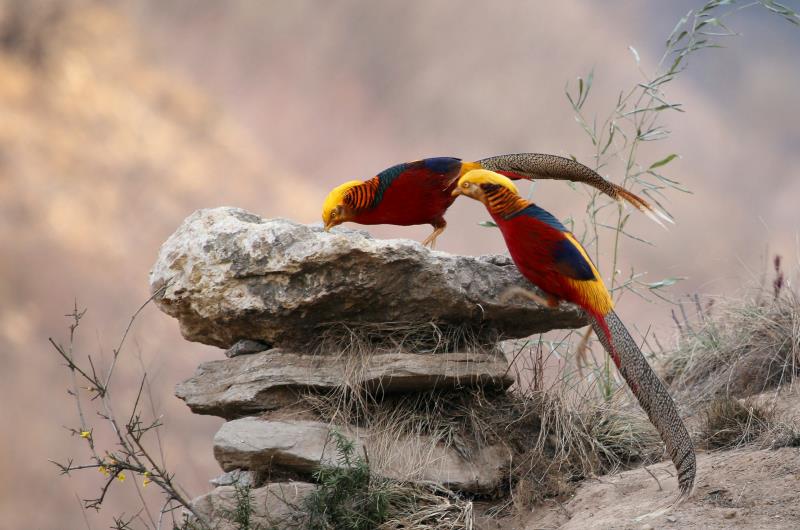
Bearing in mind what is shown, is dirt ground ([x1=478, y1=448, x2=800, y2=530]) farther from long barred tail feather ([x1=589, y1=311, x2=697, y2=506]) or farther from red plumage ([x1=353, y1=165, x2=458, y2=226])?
red plumage ([x1=353, y1=165, x2=458, y2=226])

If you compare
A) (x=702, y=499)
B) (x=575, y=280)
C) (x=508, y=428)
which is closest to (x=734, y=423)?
(x=702, y=499)

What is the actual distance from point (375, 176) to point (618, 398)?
2316 mm

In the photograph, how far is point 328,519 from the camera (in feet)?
14.4

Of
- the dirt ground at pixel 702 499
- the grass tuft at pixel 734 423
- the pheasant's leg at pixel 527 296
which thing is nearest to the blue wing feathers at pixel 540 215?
the pheasant's leg at pixel 527 296

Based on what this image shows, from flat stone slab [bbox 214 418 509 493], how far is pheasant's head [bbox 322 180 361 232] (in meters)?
1.11

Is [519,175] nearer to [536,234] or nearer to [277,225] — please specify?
[536,234]

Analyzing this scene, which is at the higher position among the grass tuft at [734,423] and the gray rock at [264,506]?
the gray rock at [264,506]

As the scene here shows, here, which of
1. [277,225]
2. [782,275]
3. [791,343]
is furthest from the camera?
[782,275]

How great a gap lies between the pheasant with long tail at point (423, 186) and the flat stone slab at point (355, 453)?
112 cm

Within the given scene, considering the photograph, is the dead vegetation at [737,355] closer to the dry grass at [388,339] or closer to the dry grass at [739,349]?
the dry grass at [739,349]

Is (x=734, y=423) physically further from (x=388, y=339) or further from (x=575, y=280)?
(x=388, y=339)

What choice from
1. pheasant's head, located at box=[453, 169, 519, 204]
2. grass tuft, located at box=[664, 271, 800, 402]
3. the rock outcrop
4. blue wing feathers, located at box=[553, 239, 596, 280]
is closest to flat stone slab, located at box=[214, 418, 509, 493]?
the rock outcrop

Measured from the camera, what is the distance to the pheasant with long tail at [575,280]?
4.12 metres

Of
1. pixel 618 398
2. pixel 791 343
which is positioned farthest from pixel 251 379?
pixel 791 343
